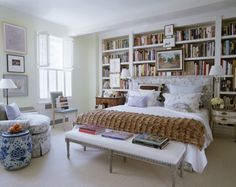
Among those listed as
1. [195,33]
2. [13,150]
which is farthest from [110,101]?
[13,150]

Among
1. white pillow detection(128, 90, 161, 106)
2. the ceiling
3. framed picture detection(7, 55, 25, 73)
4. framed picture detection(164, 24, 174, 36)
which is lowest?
white pillow detection(128, 90, 161, 106)

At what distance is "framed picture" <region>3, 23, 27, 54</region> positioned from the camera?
3892 millimetres

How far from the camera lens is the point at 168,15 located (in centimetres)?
387

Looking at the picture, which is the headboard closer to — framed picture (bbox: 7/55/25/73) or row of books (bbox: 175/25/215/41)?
row of books (bbox: 175/25/215/41)

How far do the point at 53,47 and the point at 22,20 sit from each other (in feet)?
3.14

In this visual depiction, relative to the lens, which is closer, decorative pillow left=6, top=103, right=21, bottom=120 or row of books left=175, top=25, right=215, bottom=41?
decorative pillow left=6, top=103, right=21, bottom=120

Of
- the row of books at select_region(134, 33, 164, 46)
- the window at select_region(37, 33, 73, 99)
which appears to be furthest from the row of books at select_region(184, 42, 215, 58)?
the window at select_region(37, 33, 73, 99)

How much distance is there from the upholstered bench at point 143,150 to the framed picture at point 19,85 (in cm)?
236

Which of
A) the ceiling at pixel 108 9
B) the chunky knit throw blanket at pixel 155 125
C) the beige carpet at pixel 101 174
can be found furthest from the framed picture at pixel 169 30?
the beige carpet at pixel 101 174

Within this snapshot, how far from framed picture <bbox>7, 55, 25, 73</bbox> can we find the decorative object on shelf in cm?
423

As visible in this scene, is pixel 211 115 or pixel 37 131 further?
pixel 211 115

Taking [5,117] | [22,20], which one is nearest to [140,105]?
[5,117]

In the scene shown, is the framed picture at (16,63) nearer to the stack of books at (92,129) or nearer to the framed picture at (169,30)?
the stack of books at (92,129)

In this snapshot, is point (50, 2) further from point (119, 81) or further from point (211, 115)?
point (211, 115)
